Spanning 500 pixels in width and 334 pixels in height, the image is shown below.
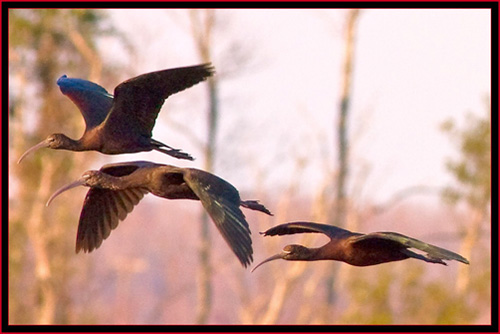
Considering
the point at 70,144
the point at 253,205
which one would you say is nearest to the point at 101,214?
the point at 70,144

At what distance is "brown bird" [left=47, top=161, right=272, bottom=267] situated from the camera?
366 cm

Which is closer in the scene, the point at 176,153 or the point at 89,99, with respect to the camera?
the point at 176,153

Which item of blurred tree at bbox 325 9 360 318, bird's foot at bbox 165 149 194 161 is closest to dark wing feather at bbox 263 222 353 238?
bird's foot at bbox 165 149 194 161

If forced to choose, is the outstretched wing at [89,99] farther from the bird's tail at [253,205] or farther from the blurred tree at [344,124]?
the blurred tree at [344,124]

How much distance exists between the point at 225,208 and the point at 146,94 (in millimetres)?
750

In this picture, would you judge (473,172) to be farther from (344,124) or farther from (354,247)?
(354,247)

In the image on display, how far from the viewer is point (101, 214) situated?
4645 mm

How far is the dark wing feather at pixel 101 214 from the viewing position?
4.61 metres

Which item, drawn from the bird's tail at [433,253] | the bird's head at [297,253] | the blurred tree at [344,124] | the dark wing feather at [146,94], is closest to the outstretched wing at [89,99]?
the dark wing feather at [146,94]

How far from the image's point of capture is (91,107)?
456cm

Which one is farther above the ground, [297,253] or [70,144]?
[70,144]

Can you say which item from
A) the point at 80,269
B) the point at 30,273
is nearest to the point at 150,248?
the point at 30,273

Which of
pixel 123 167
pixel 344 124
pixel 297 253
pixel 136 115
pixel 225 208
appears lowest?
pixel 297 253

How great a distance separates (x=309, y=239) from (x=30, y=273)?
40.9ft
